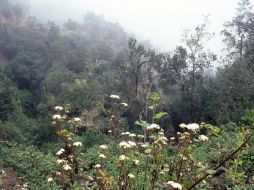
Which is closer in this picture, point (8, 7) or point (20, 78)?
point (20, 78)

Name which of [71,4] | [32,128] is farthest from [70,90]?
[71,4]

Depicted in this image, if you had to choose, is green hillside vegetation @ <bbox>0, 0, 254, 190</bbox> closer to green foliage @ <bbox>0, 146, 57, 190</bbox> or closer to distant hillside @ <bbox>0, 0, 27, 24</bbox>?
green foliage @ <bbox>0, 146, 57, 190</bbox>

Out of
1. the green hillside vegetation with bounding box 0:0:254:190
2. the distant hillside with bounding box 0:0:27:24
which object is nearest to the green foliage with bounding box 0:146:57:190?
the green hillside vegetation with bounding box 0:0:254:190

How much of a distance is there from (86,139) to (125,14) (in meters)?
81.4

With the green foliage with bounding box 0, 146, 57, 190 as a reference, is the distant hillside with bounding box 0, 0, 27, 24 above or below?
above

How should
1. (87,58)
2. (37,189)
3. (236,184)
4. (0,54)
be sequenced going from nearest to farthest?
1. (236,184)
2. (37,189)
3. (87,58)
4. (0,54)

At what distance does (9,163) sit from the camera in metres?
12.7

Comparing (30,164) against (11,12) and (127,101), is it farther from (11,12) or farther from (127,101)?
(11,12)

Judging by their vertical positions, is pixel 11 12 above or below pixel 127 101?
above

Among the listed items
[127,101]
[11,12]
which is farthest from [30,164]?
[11,12]

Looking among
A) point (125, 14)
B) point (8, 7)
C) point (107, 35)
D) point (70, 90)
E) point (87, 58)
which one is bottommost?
point (70, 90)

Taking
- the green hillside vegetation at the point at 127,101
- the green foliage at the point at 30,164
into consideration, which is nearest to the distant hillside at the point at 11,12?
the green hillside vegetation at the point at 127,101

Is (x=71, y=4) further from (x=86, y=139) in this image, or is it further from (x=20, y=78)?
(x=86, y=139)

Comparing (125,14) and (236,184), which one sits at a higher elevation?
(125,14)
